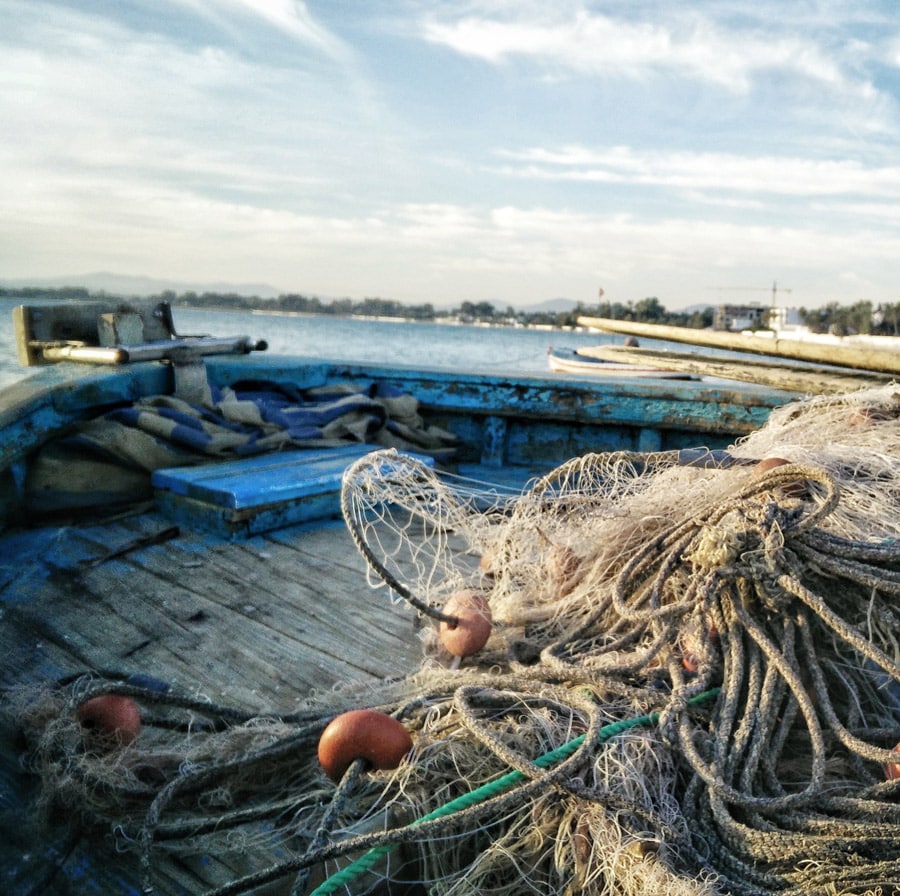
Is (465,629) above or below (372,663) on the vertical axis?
above

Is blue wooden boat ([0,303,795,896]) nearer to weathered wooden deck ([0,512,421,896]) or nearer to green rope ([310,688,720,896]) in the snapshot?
weathered wooden deck ([0,512,421,896])

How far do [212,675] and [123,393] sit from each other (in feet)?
7.43

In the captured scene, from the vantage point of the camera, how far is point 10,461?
3.28 metres

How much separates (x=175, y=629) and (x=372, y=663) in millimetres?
676

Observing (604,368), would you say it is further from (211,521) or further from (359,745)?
(359,745)

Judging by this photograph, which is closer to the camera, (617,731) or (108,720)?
(617,731)

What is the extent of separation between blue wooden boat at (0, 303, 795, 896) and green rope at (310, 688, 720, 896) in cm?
26

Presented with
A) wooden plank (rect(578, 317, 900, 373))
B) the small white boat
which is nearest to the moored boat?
wooden plank (rect(578, 317, 900, 373))

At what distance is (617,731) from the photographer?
63.8 inches

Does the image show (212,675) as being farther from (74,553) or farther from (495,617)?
(74,553)

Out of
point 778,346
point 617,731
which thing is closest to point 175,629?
point 617,731

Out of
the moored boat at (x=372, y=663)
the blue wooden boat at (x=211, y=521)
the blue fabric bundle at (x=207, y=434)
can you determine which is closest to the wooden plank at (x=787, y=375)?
the blue wooden boat at (x=211, y=521)

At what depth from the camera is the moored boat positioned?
1457 mm

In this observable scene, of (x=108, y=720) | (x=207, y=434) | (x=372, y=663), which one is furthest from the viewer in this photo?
(x=207, y=434)
